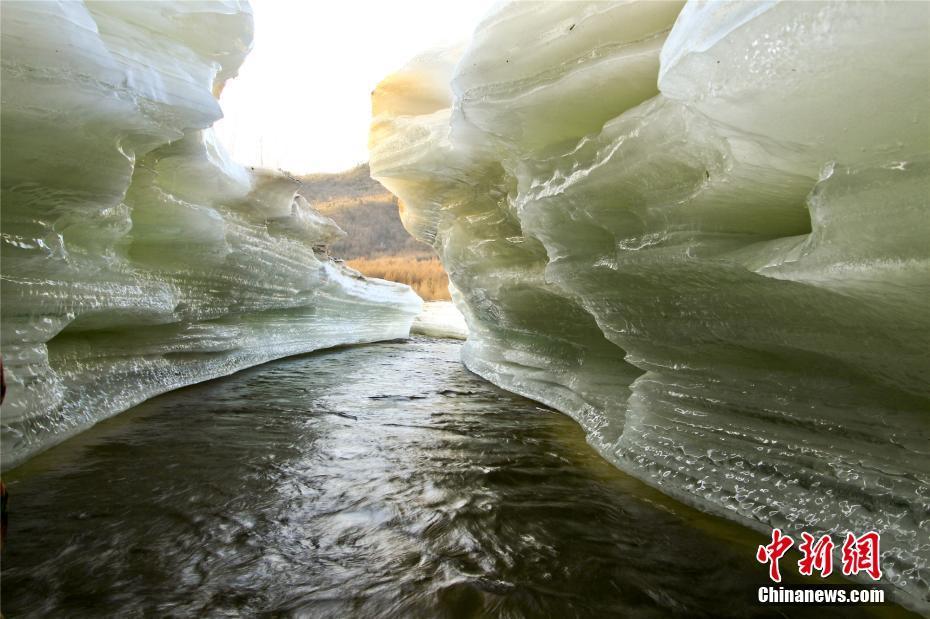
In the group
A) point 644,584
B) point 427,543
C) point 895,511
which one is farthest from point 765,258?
point 427,543

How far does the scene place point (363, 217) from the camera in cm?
3694

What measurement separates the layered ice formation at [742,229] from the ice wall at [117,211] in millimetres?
1671

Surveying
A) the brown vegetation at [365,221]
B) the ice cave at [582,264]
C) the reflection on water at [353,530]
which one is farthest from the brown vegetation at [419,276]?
the reflection on water at [353,530]

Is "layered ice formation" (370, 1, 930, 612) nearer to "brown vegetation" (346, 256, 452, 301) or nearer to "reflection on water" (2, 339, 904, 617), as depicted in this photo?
"reflection on water" (2, 339, 904, 617)

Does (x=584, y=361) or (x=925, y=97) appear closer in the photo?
(x=925, y=97)

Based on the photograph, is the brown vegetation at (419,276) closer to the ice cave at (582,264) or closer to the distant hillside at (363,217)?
the distant hillside at (363,217)

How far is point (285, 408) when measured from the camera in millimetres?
4035

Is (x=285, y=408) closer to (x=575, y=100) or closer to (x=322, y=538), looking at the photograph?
(x=322, y=538)

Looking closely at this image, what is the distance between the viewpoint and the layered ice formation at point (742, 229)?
55.2 inches

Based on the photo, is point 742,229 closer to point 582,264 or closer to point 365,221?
point 582,264

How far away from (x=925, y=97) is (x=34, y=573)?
2784 mm

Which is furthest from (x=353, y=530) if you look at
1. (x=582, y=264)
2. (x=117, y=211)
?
(x=117, y=211)

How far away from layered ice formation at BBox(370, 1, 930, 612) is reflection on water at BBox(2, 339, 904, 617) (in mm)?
362

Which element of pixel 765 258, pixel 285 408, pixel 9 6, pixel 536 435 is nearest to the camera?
pixel 765 258
